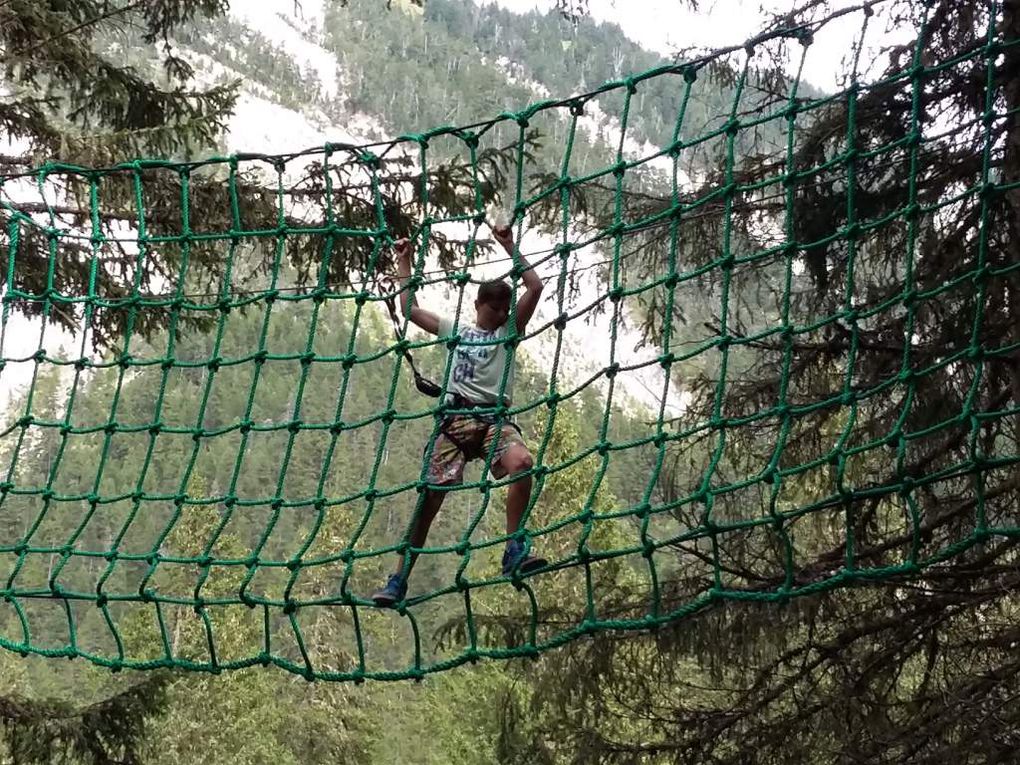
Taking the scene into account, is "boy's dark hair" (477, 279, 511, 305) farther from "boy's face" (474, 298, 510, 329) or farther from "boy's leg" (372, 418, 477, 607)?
"boy's leg" (372, 418, 477, 607)

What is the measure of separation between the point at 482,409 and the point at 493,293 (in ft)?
0.96

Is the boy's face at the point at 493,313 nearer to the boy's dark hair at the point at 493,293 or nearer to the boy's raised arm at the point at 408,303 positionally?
the boy's dark hair at the point at 493,293

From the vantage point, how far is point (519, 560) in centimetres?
282

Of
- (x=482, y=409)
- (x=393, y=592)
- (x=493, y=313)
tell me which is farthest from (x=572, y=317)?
(x=393, y=592)

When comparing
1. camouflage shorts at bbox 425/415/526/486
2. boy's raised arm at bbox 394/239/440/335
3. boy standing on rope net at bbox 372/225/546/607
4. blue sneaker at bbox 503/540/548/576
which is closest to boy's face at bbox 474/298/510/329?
boy standing on rope net at bbox 372/225/546/607

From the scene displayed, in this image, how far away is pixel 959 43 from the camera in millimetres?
4160

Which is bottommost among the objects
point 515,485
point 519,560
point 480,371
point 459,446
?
point 519,560

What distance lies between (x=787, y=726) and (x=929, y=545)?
785mm


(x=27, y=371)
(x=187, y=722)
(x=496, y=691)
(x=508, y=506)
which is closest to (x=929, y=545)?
(x=508, y=506)

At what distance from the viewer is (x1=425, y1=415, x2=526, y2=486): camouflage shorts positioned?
3.02 meters

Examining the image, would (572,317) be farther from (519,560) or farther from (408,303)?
(519,560)

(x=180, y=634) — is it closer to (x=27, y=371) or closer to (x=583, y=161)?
(x=27, y=371)

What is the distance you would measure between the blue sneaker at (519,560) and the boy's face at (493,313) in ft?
1.75

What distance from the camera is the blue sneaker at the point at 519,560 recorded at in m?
2.81
